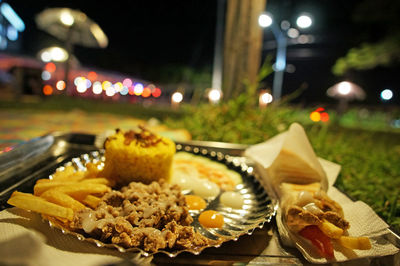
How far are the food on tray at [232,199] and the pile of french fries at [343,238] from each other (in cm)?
66

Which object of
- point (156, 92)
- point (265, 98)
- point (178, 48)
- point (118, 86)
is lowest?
point (265, 98)

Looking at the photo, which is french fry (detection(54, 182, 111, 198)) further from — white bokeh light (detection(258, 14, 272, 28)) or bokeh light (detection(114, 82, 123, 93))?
bokeh light (detection(114, 82, 123, 93))

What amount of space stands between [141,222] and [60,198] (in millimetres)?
471

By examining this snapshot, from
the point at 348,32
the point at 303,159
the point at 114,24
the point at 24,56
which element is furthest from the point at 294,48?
the point at 303,159

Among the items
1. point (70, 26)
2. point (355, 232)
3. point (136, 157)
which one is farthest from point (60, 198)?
point (70, 26)

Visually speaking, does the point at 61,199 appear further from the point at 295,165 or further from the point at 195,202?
the point at 295,165

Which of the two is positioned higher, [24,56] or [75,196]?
[24,56]

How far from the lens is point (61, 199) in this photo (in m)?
1.38

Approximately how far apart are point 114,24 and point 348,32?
1051 inches

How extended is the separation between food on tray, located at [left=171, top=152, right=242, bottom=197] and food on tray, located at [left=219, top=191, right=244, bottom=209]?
95 millimetres

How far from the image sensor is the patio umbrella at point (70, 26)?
494 inches

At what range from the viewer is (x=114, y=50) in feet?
137

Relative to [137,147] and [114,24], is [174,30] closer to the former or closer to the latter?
[114,24]

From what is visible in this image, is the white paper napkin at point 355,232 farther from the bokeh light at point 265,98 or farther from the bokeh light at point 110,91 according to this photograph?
the bokeh light at point 110,91
